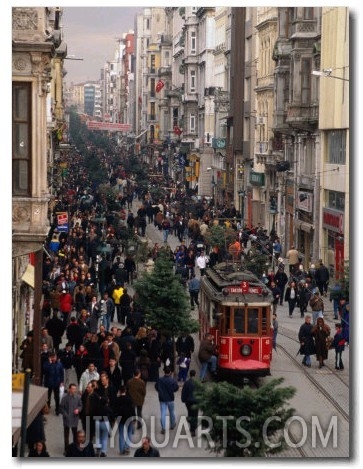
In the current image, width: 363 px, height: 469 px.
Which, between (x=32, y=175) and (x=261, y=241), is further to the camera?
(x=261, y=241)

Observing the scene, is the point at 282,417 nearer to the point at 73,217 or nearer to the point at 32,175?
the point at 32,175

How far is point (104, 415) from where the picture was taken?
880 inches

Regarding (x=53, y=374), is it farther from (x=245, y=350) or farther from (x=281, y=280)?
(x=281, y=280)

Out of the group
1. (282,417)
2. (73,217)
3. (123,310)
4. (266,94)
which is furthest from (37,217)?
(266,94)

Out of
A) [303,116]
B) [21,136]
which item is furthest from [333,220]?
[21,136]

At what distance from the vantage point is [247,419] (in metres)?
18.1

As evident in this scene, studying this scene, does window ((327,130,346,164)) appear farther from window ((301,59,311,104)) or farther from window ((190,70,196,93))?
window ((190,70,196,93))

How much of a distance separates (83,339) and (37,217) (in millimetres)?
5346

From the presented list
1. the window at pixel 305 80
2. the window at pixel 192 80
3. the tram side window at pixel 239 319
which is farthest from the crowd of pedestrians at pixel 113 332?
the window at pixel 192 80

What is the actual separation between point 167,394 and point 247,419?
5950 mm

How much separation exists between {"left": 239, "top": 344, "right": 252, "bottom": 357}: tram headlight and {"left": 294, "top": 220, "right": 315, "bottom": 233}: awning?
85.9ft

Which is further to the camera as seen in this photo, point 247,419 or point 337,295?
point 337,295

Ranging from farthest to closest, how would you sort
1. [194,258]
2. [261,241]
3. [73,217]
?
[73,217], [261,241], [194,258]

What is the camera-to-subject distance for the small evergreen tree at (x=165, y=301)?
30.6 meters
